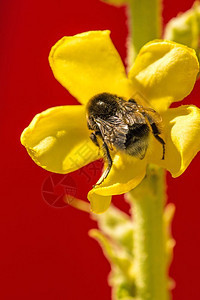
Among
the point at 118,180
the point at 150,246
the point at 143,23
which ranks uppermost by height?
the point at 143,23

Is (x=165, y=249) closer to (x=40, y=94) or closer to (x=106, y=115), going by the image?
(x=106, y=115)

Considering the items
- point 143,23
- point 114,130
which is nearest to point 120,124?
point 114,130

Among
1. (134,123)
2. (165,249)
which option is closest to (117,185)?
(134,123)

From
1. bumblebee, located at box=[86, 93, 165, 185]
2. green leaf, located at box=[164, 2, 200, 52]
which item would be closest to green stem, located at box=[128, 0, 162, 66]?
green leaf, located at box=[164, 2, 200, 52]

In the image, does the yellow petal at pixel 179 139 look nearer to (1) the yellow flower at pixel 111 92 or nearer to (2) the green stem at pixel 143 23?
(1) the yellow flower at pixel 111 92

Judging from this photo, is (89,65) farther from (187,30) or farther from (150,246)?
(150,246)
